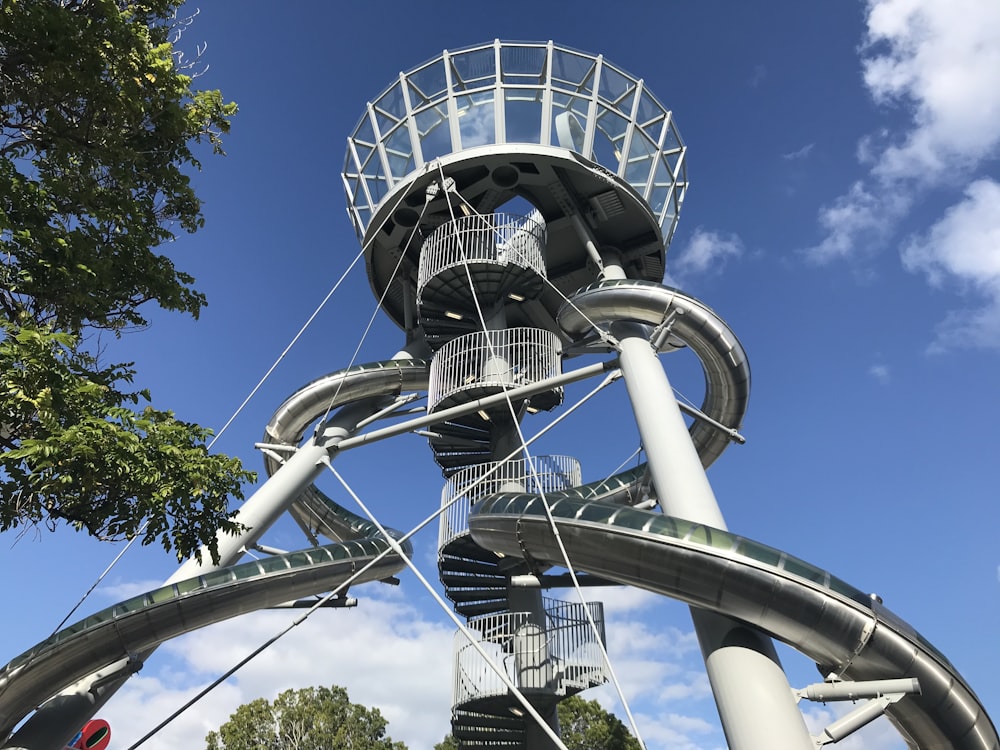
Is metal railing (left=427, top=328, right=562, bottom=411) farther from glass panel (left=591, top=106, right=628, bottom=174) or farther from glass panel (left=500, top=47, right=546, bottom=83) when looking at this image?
glass panel (left=500, top=47, right=546, bottom=83)

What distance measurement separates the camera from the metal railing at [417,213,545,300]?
15234 mm

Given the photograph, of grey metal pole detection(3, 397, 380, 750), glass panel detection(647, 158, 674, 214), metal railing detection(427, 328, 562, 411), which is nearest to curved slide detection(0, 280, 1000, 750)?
grey metal pole detection(3, 397, 380, 750)

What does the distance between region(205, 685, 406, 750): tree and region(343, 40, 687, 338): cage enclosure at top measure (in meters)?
22.7

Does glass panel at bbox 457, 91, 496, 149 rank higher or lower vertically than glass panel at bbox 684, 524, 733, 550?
higher

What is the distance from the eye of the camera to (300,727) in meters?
30.9

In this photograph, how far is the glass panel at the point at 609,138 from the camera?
16.6m

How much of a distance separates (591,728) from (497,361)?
915 inches

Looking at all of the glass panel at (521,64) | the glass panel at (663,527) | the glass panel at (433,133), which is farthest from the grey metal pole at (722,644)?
the glass panel at (521,64)

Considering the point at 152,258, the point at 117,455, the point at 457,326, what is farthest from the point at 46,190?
the point at 457,326

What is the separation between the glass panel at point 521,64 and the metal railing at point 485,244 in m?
3.74

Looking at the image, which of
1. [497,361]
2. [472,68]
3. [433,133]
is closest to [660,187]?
[472,68]

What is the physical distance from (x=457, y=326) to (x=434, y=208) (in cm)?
303

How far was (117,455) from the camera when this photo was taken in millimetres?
5793

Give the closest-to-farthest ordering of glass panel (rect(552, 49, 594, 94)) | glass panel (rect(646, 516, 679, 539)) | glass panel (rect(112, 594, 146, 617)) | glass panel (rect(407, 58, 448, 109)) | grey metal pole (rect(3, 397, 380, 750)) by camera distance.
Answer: glass panel (rect(646, 516, 679, 539)) → grey metal pole (rect(3, 397, 380, 750)) → glass panel (rect(112, 594, 146, 617)) → glass panel (rect(552, 49, 594, 94)) → glass panel (rect(407, 58, 448, 109))
